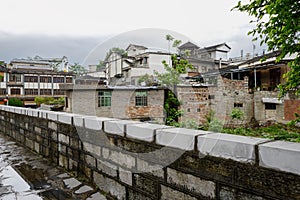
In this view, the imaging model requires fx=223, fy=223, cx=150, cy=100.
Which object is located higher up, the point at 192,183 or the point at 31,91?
the point at 31,91

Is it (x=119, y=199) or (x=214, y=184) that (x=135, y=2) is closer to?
(x=119, y=199)

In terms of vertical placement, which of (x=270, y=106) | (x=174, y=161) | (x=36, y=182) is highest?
(x=270, y=106)

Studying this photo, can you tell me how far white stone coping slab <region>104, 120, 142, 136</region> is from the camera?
6.15 feet

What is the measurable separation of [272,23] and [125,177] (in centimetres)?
271

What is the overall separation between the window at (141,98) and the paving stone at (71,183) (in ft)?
28.9

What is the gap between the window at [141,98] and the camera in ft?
37.0

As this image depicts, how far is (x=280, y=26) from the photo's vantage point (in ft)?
9.62

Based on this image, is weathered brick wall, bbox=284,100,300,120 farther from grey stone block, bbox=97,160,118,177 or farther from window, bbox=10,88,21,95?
window, bbox=10,88,21,95

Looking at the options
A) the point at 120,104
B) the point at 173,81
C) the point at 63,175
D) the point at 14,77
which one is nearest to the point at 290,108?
the point at 173,81

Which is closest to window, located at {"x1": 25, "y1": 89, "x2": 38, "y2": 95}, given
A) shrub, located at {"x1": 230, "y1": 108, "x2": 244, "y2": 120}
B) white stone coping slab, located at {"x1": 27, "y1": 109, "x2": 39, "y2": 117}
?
shrub, located at {"x1": 230, "y1": 108, "x2": 244, "y2": 120}

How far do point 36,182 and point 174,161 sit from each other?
1866 mm

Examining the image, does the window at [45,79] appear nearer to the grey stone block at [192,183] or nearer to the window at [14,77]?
the window at [14,77]

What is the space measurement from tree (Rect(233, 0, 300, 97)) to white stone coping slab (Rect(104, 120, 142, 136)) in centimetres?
216

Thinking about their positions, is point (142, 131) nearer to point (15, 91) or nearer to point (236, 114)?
point (236, 114)
